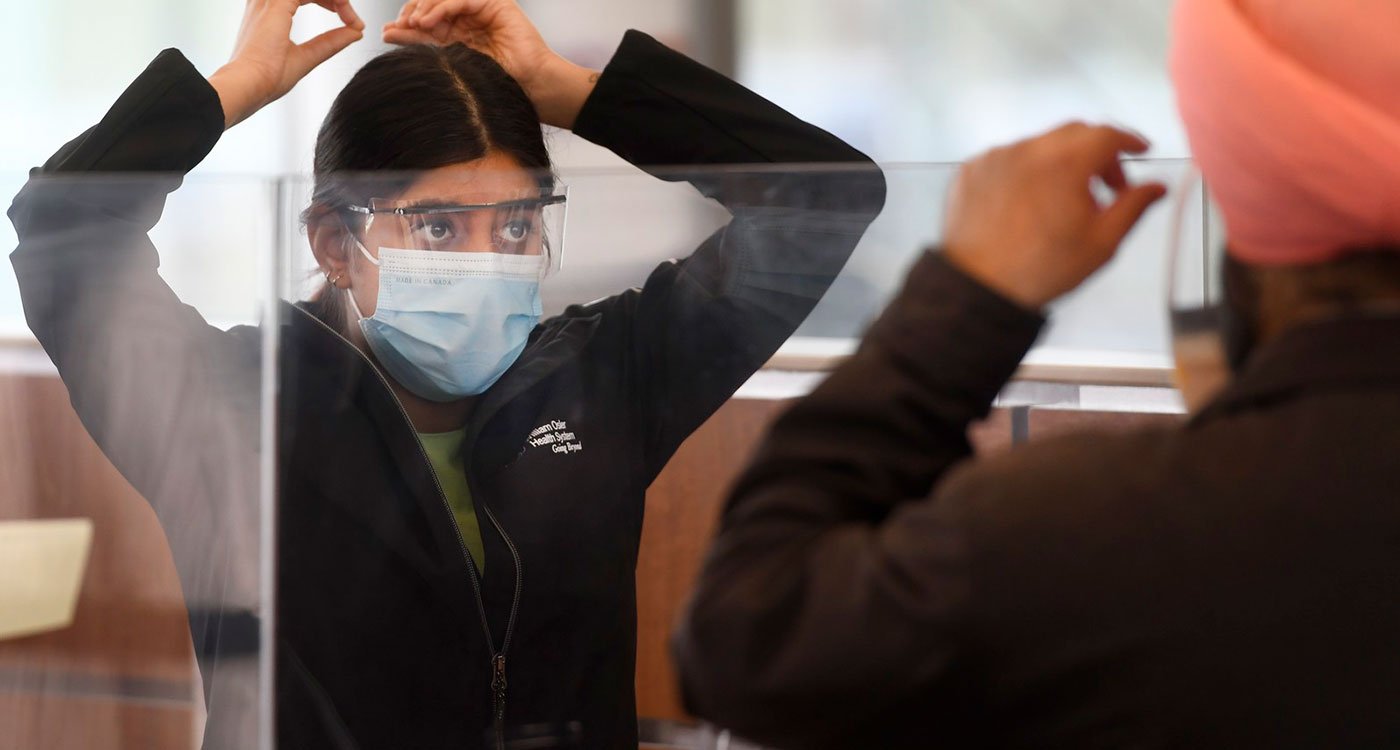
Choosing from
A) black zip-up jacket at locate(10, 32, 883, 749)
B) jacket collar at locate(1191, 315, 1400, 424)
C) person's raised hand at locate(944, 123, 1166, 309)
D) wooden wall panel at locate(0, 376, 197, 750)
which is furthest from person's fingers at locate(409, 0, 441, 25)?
jacket collar at locate(1191, 315, 1400, 424)

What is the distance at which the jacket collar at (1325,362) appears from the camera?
53 cm

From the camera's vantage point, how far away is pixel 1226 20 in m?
0.55

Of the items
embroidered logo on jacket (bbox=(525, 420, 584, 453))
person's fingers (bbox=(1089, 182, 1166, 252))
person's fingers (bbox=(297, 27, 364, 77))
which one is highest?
person's fingers (bbox=(297, 27, 364, 77))

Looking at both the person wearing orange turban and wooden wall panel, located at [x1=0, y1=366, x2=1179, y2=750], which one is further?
wooden wall panel, located at [x1=0, y1=366, x2=1179, y2=750]

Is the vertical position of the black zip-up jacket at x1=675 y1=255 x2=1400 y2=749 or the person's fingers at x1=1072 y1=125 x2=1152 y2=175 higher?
the person's fingers at x1=1072 y1=125 x2=1152 y2=175

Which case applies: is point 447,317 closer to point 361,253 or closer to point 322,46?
point 361,253

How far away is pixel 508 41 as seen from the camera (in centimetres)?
121

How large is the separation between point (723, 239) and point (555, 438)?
0.72 feet

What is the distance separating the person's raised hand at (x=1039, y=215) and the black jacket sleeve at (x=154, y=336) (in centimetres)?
72

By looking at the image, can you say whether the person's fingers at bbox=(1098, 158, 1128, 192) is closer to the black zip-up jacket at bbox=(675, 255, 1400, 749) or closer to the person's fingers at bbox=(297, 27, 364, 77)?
the black zip-up jacket at bbox=(675, 255, 1400, 749)

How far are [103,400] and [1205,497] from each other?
0.97m

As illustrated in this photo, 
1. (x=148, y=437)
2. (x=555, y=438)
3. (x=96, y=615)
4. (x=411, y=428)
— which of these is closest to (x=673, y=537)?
(x=555, y=438)

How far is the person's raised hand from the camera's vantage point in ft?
1.97

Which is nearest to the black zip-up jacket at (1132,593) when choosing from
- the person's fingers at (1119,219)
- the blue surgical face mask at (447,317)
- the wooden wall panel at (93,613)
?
the person's fingers at (1119,219)
